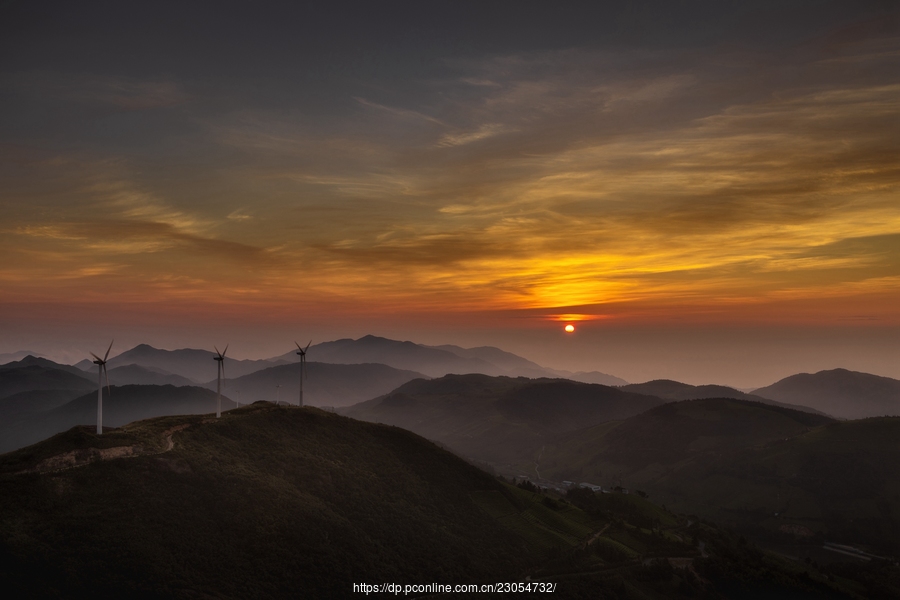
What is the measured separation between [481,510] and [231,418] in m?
91.5

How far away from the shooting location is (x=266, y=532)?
443 ft

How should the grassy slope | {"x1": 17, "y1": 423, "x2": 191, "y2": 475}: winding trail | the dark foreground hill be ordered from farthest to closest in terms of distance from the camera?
{"x1": 17, "y1": 423, "x2": 191, "y2": 475}: winding trail < the dark foreground hill < the grassy slope

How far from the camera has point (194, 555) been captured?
120 metres

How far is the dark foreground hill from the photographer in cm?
11138

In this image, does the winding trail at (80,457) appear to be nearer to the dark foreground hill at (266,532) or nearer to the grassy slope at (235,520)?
the dark foreground hill at (266,532)

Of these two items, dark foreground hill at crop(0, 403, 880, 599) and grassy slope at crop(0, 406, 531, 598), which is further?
dark foreground hill at crop(0, 403, 880, 599)

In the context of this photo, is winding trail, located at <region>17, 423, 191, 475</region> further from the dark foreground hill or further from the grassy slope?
the grassy slope

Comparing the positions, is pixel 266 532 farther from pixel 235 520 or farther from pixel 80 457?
pixel 80 457

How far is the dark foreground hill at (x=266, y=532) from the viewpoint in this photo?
111 metres

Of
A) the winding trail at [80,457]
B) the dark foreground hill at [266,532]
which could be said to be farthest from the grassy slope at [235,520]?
the winding trail at [80,457]

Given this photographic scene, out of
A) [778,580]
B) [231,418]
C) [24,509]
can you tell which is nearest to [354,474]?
[231,418]

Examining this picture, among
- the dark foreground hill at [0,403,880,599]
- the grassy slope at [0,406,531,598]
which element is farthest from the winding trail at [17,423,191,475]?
the grassy slope at [0,406,531,598]

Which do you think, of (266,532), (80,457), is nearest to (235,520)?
(266,532)

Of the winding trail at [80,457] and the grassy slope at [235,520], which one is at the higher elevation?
the winding trail at [80,457]
